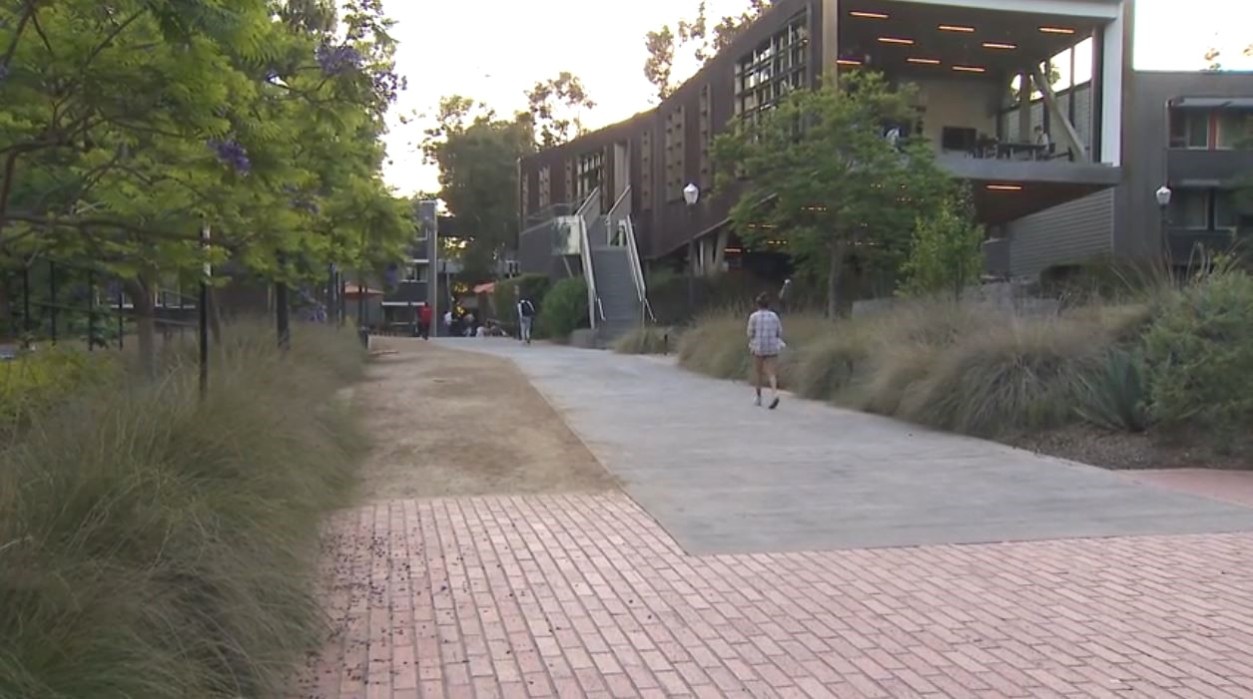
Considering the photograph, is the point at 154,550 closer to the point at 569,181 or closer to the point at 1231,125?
the point at 1231,125

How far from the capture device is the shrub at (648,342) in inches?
1082

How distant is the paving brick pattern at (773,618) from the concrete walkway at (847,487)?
0.43m

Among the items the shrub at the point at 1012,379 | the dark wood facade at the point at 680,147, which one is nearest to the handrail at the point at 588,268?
the dark wood facade at the point at 680,147

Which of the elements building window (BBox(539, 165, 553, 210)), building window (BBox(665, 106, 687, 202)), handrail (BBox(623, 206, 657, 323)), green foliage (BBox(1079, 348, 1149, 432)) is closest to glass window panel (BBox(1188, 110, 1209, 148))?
building window (BBox(665, 106, 687, 202))

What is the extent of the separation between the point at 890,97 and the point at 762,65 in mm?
8953

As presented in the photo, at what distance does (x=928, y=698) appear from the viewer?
14.2ft

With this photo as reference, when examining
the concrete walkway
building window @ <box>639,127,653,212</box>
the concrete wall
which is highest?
building window @ <box>639,127,653,212</box>

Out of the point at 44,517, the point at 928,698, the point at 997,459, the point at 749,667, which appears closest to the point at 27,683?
the point at 44,517

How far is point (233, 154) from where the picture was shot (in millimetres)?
5777

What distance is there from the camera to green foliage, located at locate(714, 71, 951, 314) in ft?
66.2

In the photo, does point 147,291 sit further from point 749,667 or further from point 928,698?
point 928,698

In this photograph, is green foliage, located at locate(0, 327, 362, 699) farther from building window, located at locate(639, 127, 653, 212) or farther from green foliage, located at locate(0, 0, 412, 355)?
building window, located at locate(639, 127, 653, 212)

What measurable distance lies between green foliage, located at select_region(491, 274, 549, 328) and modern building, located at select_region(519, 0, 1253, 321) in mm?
887

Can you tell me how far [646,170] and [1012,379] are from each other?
29.5 meters
